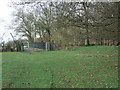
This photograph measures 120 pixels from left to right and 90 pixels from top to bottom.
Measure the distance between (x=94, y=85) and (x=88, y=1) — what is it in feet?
7.39

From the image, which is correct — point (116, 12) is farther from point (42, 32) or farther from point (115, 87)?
point (42, 32)

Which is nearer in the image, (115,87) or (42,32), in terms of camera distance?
(115,87)

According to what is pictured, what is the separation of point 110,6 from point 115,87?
1968mm

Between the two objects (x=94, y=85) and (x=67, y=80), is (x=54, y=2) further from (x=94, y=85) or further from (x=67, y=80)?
(x=94, y=85)

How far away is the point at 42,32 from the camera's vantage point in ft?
58.8

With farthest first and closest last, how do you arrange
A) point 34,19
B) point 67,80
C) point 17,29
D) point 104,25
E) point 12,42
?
point 17,29
point 34,19
point 12,42
point 104,25
point 67,80

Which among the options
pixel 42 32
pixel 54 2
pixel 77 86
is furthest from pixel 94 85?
pixel 42 32

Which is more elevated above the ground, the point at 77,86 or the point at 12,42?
the point at 12,42

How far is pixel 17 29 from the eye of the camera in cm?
1770

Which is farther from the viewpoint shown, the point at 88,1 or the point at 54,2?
the point at 54,2

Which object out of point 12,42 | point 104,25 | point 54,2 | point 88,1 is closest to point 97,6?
point 88,1

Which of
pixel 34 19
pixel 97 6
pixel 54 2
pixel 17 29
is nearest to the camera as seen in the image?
pixel 97 6

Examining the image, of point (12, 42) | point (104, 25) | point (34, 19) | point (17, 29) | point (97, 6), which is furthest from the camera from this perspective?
point (17, 29)

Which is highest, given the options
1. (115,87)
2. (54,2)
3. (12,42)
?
(54,2)
